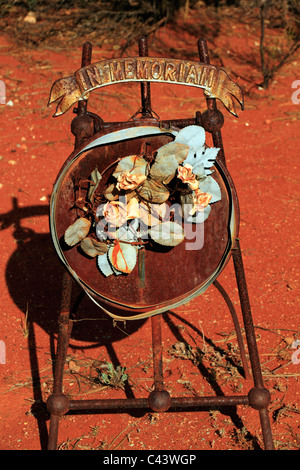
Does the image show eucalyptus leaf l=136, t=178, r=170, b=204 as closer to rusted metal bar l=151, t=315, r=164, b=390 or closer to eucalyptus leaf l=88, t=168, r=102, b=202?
eucalyptus leaf l=88, t=168, r=102, b=202

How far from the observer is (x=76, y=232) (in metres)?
2.22

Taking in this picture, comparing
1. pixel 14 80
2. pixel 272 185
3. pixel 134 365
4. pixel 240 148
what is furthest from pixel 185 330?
pixel 14 80

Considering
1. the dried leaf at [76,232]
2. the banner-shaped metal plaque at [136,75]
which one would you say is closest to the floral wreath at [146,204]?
the dried leaf at [76,232]

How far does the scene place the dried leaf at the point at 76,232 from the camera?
222 cm

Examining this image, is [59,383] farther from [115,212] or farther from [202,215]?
[202,215]

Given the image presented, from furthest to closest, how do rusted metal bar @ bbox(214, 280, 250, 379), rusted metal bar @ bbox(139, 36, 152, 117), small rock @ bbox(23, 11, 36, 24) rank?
small rock @ bbox(23, 11, 36, 24) → rusted metal bar @ bbox(214, 280, 250, 379) → rusted metal bar @ bbox(139, 36, 152, 117)

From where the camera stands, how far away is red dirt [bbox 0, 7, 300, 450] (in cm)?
259

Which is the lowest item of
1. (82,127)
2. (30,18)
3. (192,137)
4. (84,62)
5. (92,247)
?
(92,247)

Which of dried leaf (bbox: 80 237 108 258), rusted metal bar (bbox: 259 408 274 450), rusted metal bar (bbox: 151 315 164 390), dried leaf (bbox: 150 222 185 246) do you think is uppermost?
dried leaf (bbox: 150 222 185 246)

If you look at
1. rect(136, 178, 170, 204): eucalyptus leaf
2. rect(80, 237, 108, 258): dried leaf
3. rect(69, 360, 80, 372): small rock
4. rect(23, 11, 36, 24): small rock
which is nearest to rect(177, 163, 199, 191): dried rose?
rect(136, 178, 170, 204): eucalyptus leaf

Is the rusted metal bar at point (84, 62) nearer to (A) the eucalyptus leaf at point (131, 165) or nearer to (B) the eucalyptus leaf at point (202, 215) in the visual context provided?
(A) the eucalyptus leaf at point (131, 165)

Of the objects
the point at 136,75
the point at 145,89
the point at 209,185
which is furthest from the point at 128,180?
the point at 145,89

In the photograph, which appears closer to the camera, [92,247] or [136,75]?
[92,247]

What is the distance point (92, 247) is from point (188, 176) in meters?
0.45
